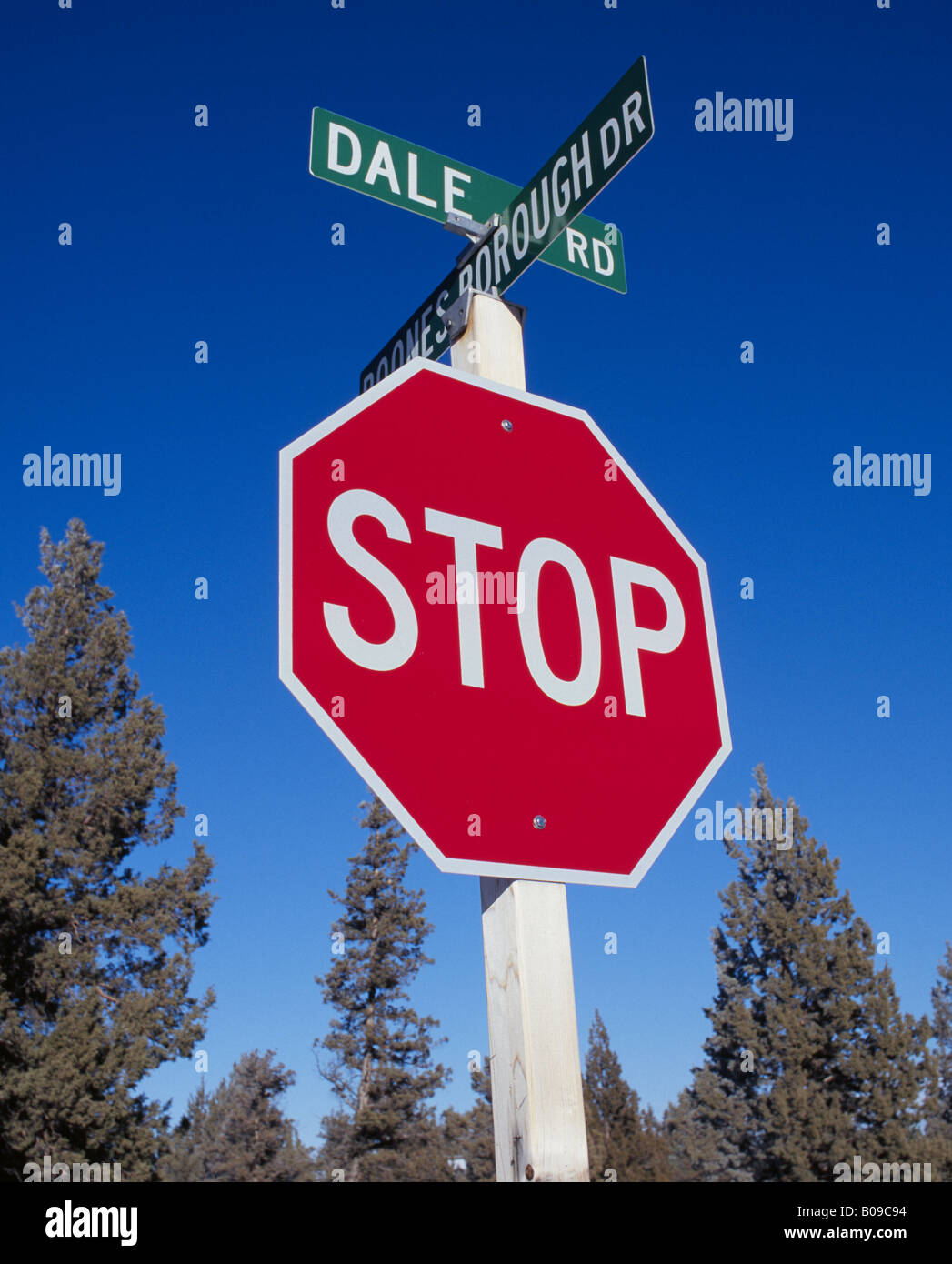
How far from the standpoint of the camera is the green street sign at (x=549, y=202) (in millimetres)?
2601

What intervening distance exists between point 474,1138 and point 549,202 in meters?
56.2

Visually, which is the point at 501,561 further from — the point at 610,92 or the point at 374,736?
the point at 610,92

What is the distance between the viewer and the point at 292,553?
1.90m

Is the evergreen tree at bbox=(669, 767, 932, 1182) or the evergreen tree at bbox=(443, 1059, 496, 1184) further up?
the evergreen tree at bbox=(669, 767, 932, 1182)

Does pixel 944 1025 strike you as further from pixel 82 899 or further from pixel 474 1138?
pixel 82 899

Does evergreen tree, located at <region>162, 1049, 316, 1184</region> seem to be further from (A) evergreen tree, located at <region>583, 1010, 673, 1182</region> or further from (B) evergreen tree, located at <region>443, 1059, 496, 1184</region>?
(A) evergreen tree, located at <region>583, 1010, 673, 1182</region>

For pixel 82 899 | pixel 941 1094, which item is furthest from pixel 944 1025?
pixel 82 899

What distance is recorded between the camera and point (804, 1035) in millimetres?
30562

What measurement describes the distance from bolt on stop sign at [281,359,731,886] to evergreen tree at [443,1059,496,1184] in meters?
46.2

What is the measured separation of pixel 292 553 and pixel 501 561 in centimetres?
52

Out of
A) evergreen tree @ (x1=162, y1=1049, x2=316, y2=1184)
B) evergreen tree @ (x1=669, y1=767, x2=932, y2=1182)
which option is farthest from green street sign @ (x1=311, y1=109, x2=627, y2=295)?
evergreen tree @ (x1=162, y1=1049, x2=316, y2=1184)

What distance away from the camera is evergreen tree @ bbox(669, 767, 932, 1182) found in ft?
96.7

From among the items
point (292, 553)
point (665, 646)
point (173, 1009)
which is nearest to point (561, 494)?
point (665, 646)
